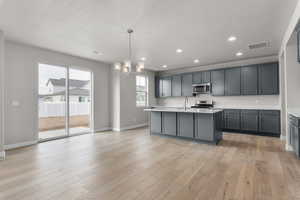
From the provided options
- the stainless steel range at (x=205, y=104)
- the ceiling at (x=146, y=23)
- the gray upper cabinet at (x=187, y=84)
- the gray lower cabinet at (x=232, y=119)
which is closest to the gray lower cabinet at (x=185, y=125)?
the ceiling at (x=146, y=23)

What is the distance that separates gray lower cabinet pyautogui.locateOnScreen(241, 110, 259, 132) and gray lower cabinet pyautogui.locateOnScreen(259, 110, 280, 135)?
14cm

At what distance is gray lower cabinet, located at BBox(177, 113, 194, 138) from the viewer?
4616mm

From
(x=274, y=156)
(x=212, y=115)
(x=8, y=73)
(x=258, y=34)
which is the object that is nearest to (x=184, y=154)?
(x=212, y=115)

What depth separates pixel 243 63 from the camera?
6.02 meters

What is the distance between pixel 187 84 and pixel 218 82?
1322mm

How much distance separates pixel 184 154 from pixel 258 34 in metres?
3.25

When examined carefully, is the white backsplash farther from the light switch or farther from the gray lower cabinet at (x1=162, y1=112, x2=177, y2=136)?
the light switch

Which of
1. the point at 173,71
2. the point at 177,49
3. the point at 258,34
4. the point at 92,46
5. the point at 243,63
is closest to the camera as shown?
the point at 258,34

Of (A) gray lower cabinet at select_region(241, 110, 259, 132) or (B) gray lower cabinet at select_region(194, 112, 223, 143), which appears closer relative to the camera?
(B) gray lower cabinet at select_region(194, 112, 223, 143)

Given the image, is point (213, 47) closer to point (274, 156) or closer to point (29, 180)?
point (274, 156)

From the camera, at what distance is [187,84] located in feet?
23.3

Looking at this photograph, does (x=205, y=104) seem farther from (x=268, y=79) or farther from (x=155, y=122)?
(x=155, y=122)

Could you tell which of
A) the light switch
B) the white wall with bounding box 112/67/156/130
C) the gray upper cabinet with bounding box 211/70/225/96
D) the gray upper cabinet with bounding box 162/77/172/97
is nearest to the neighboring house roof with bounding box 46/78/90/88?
the light switch

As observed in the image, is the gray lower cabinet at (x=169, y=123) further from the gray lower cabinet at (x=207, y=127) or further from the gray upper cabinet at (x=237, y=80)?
the gray upper cabinet at (x=237, y=80)
